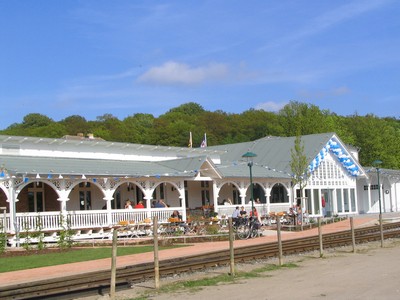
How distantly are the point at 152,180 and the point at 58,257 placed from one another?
1047cm

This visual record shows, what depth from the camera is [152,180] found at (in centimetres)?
3022

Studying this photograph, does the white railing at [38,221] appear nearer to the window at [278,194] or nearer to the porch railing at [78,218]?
the porch railing at [78,218]

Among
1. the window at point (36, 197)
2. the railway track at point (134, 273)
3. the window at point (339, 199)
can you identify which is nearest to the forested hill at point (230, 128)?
the window at point (339, 199)

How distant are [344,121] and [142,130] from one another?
29282 mm

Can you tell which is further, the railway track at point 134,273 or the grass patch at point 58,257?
the grass patch at point 58,257

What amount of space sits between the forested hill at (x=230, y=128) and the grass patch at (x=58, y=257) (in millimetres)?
51706

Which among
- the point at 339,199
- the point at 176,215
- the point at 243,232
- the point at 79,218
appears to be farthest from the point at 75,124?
the point at 243,232

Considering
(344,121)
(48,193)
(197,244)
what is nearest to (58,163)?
(48,193)

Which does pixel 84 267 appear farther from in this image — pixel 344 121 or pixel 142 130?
pixel 344 121

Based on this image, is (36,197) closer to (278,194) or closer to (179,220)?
(179,220)

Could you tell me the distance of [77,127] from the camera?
82.0 meters

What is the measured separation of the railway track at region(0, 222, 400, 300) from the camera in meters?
11.9

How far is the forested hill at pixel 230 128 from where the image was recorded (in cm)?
7450

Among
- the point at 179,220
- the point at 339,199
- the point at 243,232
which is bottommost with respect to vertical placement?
the point at 243,232
